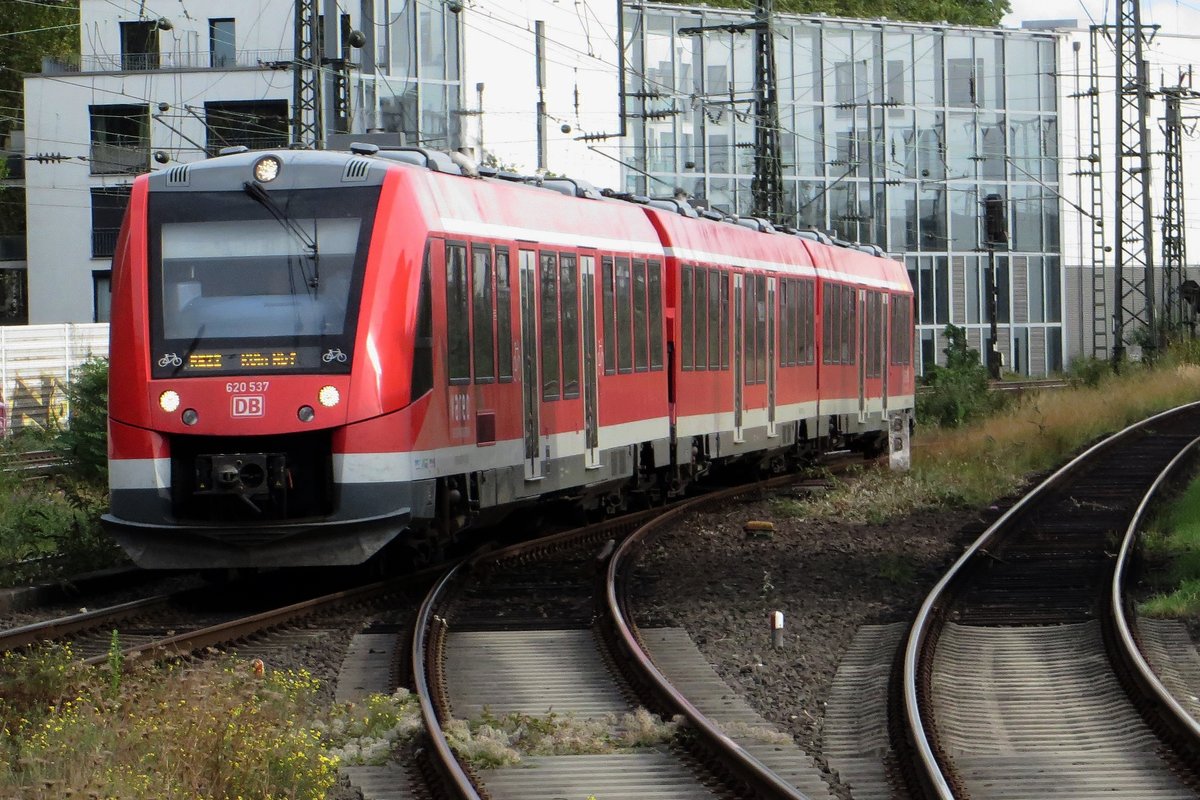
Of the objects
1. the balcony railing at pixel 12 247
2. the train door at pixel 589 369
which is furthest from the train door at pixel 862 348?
the balcony railing at pixel 12 247

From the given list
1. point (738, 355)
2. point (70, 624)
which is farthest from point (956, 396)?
point (70, 624)

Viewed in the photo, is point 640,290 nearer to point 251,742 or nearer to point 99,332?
point 251,742

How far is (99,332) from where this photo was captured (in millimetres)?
34250

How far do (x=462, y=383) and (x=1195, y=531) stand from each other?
6809mm

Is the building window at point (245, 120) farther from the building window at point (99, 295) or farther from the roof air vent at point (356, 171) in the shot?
the roof air vent at point (356, 171)

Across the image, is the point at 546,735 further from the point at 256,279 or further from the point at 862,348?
the point at 862,348

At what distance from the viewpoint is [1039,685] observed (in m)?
9.89

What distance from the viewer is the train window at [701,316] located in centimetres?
1978

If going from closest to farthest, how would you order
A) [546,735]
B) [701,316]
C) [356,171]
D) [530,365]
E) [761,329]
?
1. [546,735]
2. [356,171]
3. [530,365]
4. [701,316]
5. [761,329]

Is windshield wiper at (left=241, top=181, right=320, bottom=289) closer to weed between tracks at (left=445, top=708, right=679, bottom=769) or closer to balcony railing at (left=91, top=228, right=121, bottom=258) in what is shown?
weed between tracks at (left=445, top=708, right=679, bottom=769)

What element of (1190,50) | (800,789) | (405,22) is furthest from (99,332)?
(1190,50)

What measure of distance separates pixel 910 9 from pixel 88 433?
70268mm

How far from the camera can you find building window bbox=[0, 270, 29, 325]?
57.8 m

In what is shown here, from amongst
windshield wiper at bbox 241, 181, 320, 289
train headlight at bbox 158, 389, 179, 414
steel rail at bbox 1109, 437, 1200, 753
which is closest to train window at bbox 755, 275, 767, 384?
steel rail at bbox 1109, 437, 1200, 753
